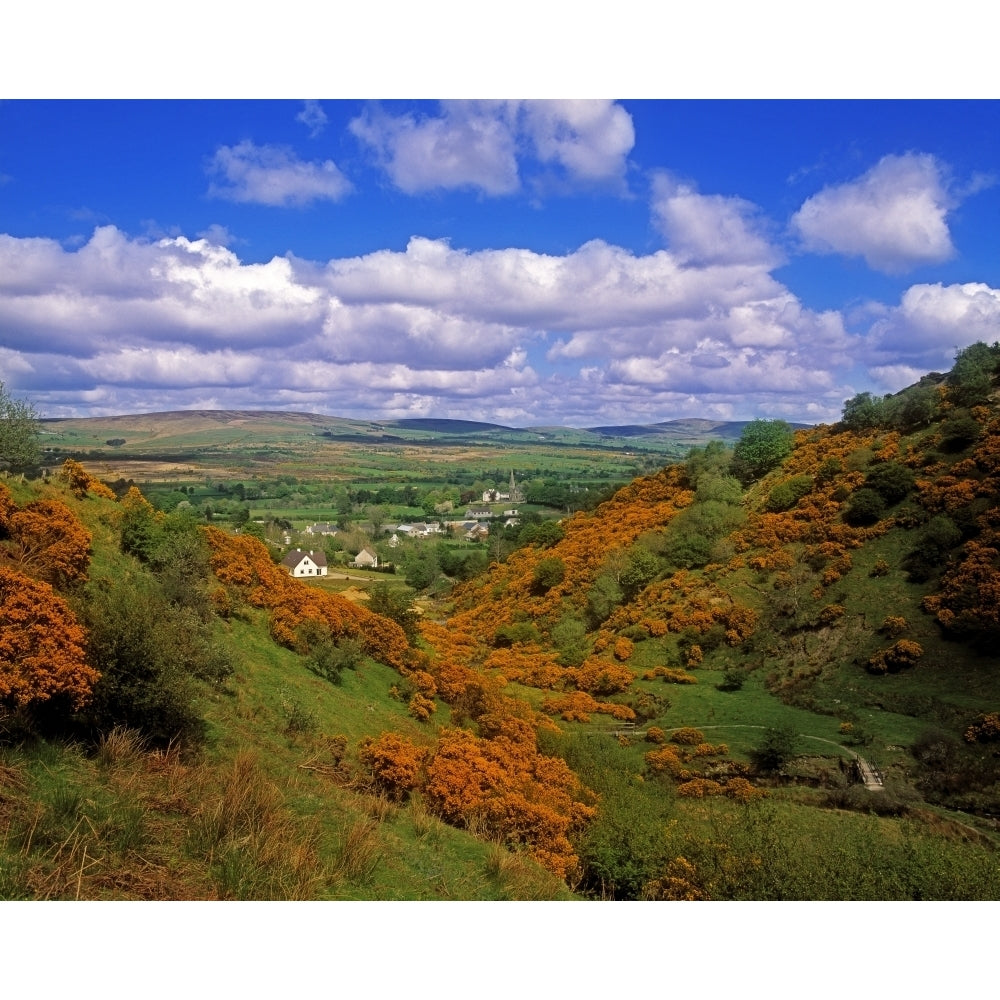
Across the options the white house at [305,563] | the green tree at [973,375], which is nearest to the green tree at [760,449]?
the green tree at [973,375]

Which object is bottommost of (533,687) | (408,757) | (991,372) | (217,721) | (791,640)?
(533,687)

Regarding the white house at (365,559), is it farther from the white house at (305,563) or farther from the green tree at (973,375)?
the green tree at (973,375)

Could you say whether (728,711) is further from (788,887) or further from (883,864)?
(788,887)

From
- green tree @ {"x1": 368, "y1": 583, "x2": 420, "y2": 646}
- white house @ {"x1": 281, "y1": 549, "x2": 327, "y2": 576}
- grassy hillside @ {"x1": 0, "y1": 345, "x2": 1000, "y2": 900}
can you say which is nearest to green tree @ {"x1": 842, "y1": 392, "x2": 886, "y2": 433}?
grassy hillside @ {"x1": 0, "y1": 345, "x2": 1000, "y2": 900}

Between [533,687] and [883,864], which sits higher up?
[883,864]

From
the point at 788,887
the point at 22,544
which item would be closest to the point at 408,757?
the point at 788,887

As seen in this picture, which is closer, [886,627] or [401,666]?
[401,666]

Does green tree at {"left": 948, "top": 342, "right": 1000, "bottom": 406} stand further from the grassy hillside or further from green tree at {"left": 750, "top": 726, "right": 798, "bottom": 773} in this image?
green tree at {"left": 750, "top": 726, "right": 798, "bottom": 773}

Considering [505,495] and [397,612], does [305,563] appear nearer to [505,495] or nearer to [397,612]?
[397,612]
